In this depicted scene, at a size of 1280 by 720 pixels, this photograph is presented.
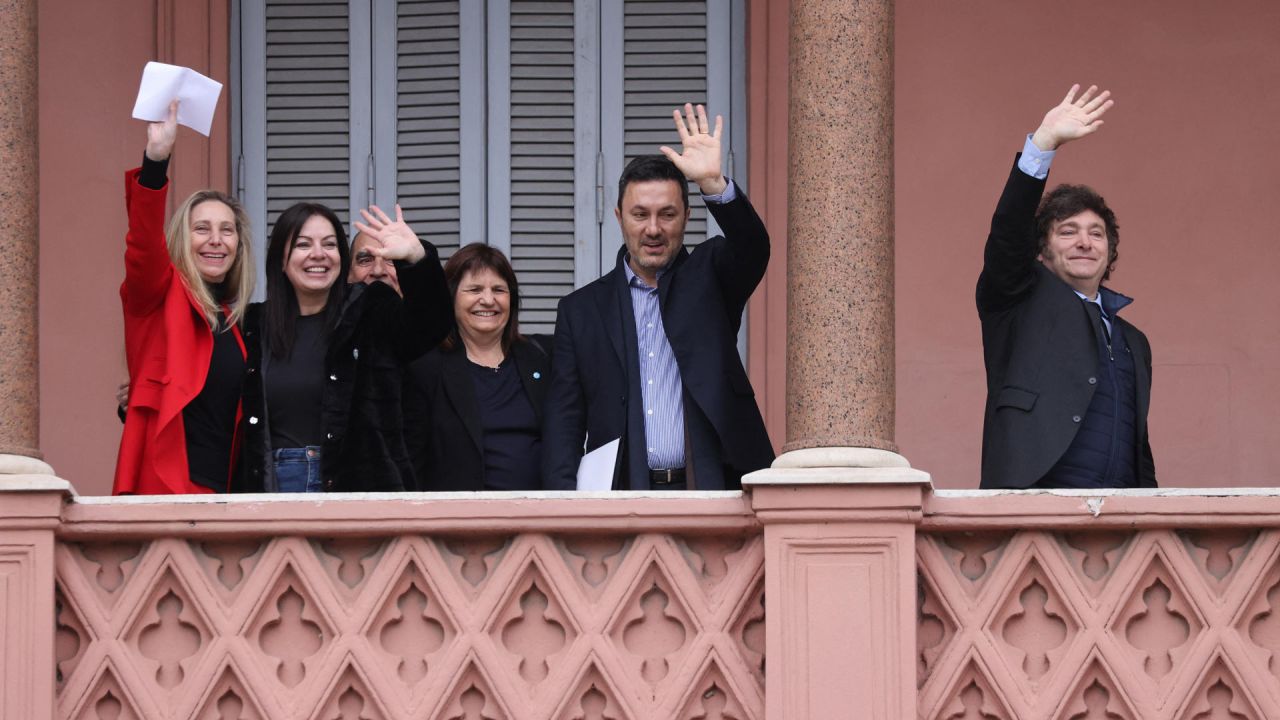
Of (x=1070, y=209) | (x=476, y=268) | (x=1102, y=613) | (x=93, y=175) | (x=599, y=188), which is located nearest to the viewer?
(x=1102, y=613)

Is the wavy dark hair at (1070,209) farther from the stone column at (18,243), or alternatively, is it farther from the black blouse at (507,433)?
the stone column at (18,243)

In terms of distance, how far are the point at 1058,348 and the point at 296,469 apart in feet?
7.51

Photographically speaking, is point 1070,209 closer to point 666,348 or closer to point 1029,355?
point 1029,355

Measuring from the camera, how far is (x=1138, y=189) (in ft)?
33.7

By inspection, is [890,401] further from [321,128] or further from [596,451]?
[321,128]

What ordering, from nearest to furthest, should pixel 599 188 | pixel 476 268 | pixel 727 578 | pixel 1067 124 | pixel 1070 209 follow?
pixel 727 578 → pixel 1067 124 → pixel 1070 209 → pixel 476 268 → pixel 599 188

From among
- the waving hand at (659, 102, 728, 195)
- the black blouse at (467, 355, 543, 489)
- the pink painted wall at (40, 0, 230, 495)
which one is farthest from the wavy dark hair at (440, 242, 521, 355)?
the pink painted wall at (40, 0, 230, 495)

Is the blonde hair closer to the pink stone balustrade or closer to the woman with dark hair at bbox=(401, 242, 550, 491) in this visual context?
the woman with dark hair at bbox=(401, 242, 550, 491)

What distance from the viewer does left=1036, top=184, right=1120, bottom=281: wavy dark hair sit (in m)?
7.89

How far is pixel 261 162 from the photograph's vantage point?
34.2ft

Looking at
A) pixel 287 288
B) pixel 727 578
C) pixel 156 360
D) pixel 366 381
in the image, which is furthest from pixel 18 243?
pixel 727 578

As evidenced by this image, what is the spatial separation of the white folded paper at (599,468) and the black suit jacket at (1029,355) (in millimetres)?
1106

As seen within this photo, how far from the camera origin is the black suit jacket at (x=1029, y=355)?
750cm

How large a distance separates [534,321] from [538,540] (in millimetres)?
2952
